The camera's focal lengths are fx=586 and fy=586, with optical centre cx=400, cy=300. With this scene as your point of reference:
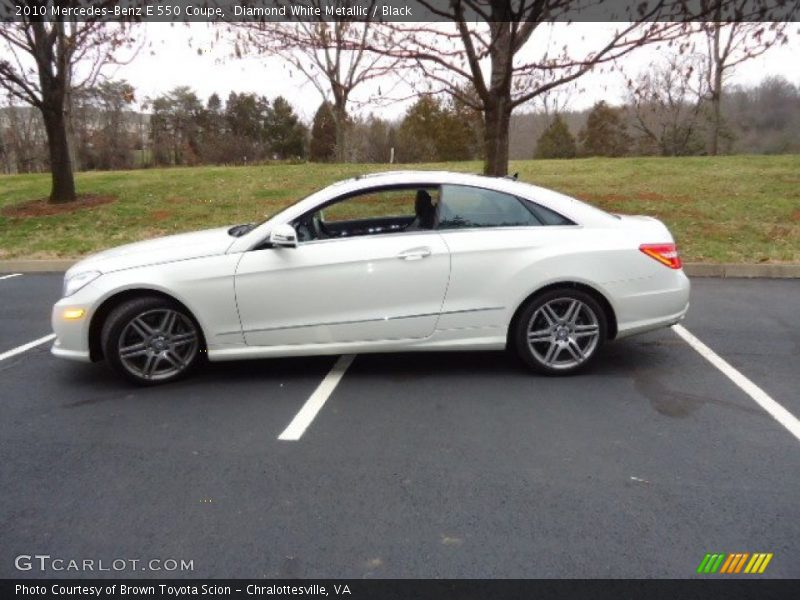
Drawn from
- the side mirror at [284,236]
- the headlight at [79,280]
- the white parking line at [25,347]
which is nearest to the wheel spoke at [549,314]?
the side mirror at [284,236]

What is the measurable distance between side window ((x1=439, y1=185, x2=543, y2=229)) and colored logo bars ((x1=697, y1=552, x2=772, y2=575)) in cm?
244

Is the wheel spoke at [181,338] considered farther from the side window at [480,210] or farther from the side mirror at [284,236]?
the side window at [480,210]

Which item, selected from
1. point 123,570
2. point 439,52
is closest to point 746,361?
point 123,570

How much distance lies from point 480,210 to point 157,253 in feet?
7.59

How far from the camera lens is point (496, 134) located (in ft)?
32.9

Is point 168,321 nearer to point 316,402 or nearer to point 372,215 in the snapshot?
point 316,402

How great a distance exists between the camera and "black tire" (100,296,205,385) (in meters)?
4.04

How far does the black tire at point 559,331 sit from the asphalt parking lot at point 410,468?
0.15 m

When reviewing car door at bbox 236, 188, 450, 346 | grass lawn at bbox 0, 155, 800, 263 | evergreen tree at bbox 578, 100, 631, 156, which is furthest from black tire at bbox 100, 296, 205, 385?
evergreen tree at bbox 578, 100, 631, 156

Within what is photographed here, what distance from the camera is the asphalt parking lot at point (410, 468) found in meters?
2.41

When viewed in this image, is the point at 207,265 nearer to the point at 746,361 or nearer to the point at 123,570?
the point at 123,570

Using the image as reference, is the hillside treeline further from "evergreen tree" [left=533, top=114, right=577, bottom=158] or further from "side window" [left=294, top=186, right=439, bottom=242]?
"side window" [left=294, top=186, right=439, bottom=242]

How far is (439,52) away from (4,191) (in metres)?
13.1
